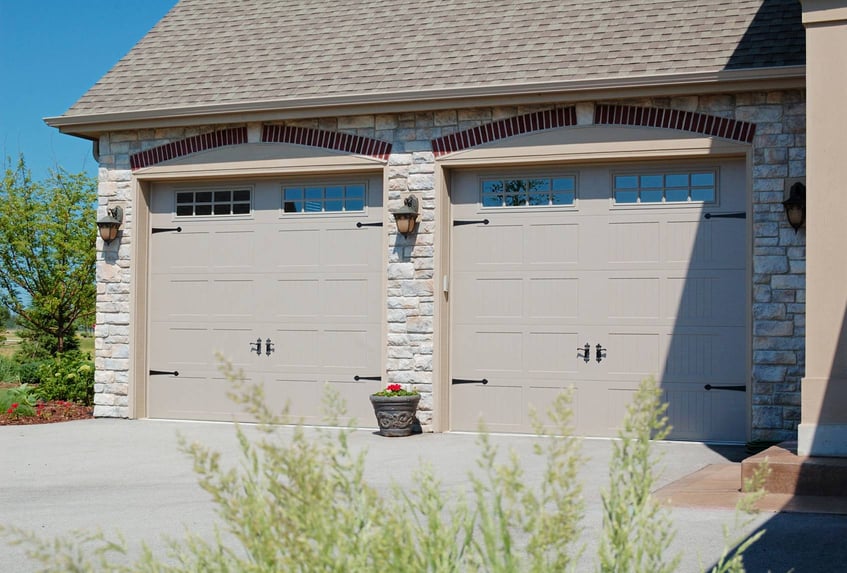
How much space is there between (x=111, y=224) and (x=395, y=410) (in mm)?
4486

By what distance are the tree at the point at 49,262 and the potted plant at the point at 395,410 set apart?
421 inches

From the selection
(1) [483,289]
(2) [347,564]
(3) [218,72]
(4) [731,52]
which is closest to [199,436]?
(1) [483,289]

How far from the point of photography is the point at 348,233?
12.7 metres

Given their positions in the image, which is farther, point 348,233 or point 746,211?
point 348,233

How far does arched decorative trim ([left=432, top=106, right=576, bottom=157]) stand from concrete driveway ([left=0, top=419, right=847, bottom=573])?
3253 mm

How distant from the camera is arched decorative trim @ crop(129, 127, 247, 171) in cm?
1304

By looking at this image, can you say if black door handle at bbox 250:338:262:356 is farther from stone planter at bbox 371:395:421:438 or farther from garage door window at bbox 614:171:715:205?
garage door window at bbox 614:171:715:205

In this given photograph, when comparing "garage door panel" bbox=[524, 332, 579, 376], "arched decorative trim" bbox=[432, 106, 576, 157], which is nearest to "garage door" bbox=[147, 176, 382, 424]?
"arched decorative trim" bbox=[432, 106, 576, 157]

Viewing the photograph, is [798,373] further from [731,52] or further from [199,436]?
[199,436]

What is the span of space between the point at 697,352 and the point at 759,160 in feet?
6.85

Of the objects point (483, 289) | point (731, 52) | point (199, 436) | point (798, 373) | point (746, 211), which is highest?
point (731, 52)

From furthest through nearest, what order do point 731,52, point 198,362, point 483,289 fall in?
point 198,362, point 483,289, point 731,52

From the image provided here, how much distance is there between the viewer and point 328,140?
12555 mm

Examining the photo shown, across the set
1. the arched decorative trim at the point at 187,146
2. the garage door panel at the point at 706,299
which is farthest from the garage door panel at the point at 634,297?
the arched decorative trim at the point at 187,146
